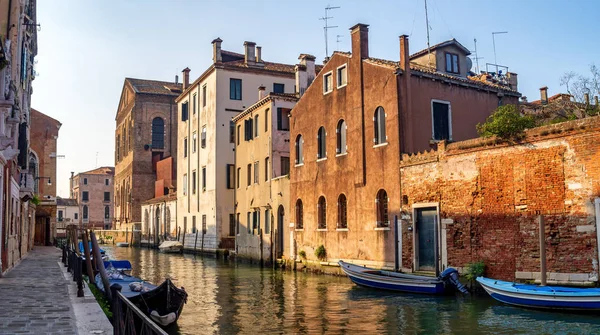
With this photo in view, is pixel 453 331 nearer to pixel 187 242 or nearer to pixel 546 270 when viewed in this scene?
pixel 546 270

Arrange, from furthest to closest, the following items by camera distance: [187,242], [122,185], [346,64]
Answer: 1. [122,185]
2. [187,242]
3. [346,64]

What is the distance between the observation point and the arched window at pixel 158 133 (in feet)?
174

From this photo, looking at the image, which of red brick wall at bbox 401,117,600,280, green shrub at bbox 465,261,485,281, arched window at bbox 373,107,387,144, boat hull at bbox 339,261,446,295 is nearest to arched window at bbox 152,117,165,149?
arched window at bbox 373,107,387,144

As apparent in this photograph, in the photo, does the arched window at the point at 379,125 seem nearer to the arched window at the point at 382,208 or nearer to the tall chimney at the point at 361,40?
the arched window at the point at 382,208

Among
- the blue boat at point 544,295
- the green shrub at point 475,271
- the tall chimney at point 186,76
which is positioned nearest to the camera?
the blue boat at point 544,295

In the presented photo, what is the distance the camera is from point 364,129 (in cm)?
2036

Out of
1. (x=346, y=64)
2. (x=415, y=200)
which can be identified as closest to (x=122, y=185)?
(x=346, y=64)

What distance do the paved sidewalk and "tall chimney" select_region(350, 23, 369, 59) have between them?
1226cm

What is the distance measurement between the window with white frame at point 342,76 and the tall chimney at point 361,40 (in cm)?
82

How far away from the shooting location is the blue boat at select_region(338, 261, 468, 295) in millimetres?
15148

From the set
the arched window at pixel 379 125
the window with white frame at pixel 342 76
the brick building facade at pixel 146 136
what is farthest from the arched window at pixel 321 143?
the brick building facade at pixel 146 136

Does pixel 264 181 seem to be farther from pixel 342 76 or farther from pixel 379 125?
pixel 379 125

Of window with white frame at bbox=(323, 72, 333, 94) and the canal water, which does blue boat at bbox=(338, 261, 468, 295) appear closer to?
the canal water

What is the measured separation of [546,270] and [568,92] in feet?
45.6
